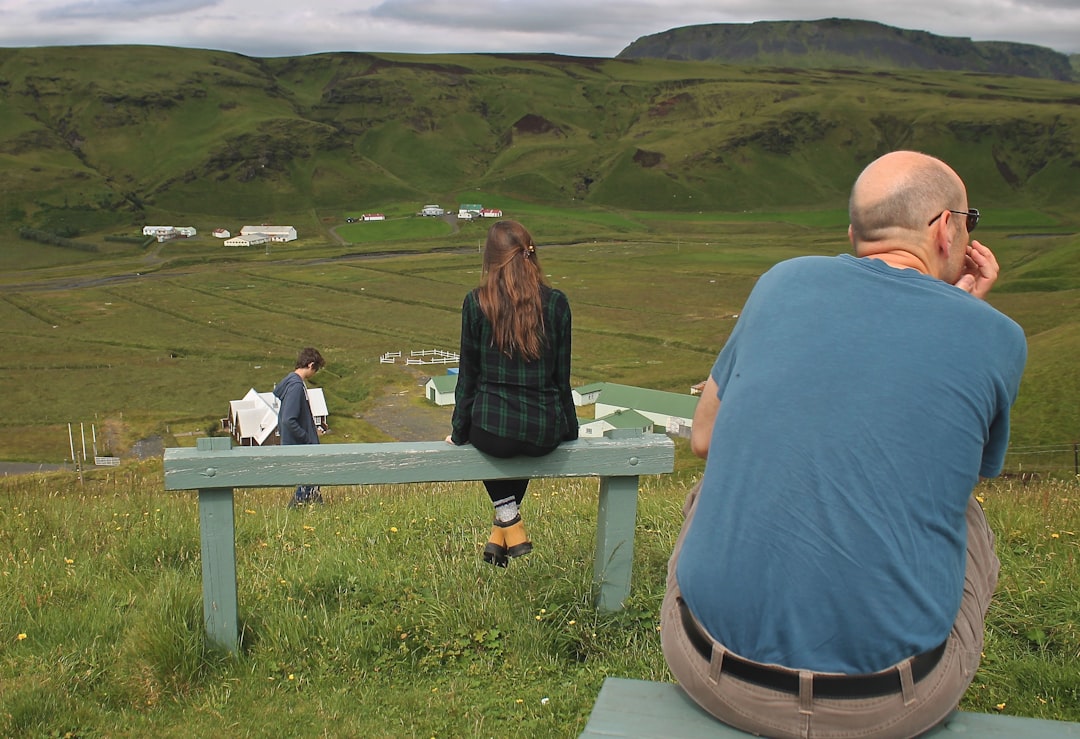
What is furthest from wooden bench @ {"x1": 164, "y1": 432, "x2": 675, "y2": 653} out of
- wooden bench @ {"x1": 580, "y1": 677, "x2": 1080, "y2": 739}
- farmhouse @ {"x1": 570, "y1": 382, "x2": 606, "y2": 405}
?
farmhouse @ {"x1": 570, "y1": 382, "x2": 606, "y2": 405}

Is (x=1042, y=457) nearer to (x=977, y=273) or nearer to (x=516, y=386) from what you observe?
(x=516, y=386)

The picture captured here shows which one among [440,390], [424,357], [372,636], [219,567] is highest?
[219,567]

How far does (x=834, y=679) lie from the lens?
3076mm

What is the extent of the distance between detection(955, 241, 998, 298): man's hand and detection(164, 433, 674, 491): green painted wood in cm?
187

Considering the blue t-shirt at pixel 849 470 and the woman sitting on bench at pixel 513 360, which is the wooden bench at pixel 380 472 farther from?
the blue t-shirt at pixel 849 470

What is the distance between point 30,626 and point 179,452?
1.34 meters

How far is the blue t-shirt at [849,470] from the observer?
306cm

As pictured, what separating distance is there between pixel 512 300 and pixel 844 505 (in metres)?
2.77

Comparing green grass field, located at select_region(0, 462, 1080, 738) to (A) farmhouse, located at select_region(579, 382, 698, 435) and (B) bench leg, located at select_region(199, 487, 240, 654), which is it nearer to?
(B) bench leg, located at select_region(199, 487, 240, 654)

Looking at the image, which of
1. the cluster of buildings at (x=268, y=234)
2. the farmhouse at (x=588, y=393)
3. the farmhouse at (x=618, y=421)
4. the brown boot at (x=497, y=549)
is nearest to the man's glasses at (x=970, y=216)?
the brown boot at (x=497, y=549)

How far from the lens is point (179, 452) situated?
16.3 feet

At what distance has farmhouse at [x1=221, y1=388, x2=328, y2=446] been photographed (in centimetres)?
5616

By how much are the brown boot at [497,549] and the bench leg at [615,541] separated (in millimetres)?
685

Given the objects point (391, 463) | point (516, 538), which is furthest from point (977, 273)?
point (516, 538)
